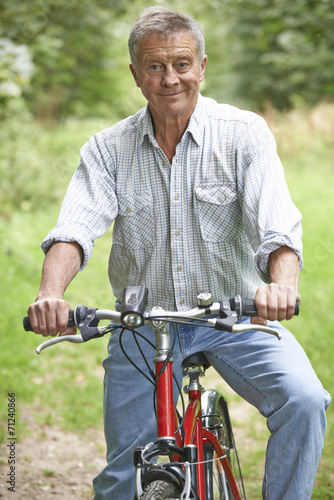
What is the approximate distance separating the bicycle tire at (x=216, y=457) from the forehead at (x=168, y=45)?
142 centimetres

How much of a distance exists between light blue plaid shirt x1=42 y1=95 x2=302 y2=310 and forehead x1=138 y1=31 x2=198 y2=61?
0.30 m

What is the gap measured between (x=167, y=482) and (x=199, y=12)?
666 cm

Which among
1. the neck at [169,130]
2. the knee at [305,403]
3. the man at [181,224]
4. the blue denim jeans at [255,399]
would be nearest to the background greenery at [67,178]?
the blue denim jeans at [255,399]

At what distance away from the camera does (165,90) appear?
257cm

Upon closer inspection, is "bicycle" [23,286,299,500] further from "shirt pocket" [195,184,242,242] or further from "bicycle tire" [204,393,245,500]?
"shirt pocket" [195,184,242,242]

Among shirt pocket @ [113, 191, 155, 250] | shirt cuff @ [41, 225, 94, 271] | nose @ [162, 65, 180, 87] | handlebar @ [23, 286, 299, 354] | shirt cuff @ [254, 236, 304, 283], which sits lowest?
handlebar @ [23, 286, 299, 354]

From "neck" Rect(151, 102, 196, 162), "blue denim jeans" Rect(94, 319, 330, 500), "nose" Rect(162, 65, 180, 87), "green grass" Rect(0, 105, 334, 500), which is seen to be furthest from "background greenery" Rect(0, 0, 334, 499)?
"nose" Rect(162, 65, 180, 87)

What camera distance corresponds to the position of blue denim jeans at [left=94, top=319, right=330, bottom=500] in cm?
227

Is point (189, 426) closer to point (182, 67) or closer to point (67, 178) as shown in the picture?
point (182, 67)

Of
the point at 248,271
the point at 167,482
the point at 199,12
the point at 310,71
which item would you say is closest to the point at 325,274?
the point at 199,12

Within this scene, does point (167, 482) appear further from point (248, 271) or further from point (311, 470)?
point (248, 271)

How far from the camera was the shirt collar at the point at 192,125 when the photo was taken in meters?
2.71

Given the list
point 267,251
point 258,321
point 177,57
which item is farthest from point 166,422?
point 177,57

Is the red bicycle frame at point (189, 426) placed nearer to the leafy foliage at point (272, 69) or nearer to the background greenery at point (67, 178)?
the background greenery at point (67, 178)
